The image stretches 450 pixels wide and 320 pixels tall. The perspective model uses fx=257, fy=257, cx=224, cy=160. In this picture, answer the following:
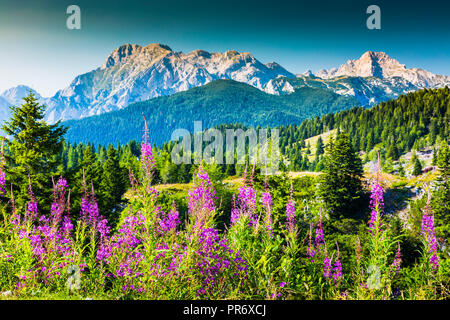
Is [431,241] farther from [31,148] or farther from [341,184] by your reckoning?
[341,184]

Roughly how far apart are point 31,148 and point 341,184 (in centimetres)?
5125

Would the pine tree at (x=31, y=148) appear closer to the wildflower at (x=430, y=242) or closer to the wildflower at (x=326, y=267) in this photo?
the wildflower at (x=326, y=267)

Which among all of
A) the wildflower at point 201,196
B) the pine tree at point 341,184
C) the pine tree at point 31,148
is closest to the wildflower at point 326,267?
the wildflower at point 201,196

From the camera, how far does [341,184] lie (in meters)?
52.8

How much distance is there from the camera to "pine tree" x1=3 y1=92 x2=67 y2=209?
21.6 metres

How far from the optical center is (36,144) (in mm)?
22547

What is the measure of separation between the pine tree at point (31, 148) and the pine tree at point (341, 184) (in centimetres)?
4668

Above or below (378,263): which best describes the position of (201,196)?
above

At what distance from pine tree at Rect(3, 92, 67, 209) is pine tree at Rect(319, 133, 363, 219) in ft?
153

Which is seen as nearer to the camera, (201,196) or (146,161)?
(146,161)

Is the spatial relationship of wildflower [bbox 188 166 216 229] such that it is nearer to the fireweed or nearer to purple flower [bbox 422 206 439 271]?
the fireweed

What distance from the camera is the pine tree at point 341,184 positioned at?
5156 centimetres

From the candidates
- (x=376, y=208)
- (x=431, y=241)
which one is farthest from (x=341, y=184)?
(x=376, y=208)
